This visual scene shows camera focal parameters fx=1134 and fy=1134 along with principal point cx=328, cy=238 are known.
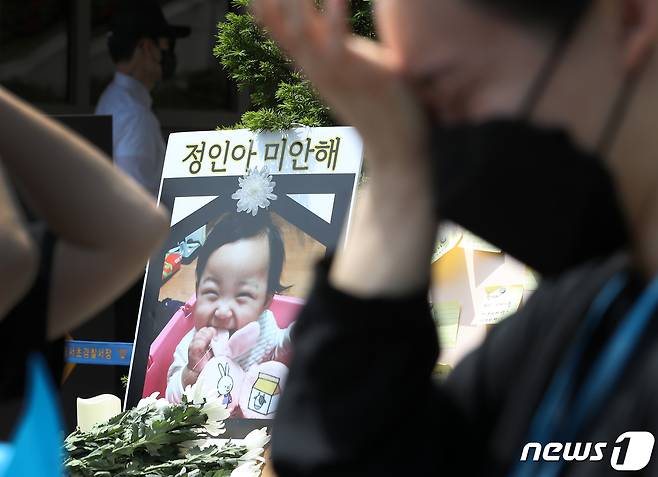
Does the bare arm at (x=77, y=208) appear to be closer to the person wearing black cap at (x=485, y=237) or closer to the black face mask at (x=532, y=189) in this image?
the person wearing black cap at (x=485, y=237)

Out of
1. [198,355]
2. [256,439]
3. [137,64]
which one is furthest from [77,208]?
[137,64]

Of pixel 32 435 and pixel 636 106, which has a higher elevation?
pixel 636 106

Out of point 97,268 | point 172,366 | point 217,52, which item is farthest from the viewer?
point 217,52

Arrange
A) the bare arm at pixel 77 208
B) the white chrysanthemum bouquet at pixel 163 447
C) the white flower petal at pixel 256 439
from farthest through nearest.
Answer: the white flower petal at pixel 256 439 < the white chrysanthemum bouquet at pixel 163 447 < the bare arm at pixel 77 208

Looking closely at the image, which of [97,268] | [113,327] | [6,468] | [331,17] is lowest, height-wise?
[113,327]

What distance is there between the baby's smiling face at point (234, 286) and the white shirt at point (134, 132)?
194cm

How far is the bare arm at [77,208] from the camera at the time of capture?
1269mm

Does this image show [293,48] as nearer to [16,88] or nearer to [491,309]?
[491,309]

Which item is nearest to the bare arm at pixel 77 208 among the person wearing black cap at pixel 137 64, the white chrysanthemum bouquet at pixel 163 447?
the white chrysanthemum bouquet at pixel 163 447

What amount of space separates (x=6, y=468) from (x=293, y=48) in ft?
1.39

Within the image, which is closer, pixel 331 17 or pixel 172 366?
pixel 331 17

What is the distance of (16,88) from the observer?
6691mm

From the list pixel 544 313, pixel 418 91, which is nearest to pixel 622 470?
pixel 544 313

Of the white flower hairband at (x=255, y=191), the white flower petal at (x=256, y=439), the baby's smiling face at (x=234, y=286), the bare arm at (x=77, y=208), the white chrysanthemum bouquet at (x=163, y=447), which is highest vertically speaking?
the bare arm at (x=77, y=208)
